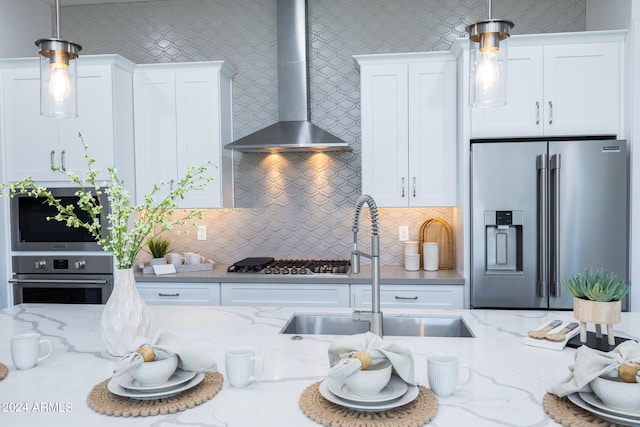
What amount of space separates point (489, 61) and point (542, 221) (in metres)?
1.78

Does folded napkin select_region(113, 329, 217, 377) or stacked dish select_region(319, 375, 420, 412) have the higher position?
folded napkin select_region(113, 329, 217, 377)

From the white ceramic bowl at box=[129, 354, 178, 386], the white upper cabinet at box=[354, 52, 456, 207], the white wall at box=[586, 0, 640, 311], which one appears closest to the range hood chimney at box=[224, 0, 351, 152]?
the white upper cabinet at box=[354, 52, 456, 207]

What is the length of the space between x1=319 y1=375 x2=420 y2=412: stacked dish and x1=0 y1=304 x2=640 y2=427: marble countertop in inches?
3.4

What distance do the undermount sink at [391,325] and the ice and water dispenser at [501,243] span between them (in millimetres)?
1109

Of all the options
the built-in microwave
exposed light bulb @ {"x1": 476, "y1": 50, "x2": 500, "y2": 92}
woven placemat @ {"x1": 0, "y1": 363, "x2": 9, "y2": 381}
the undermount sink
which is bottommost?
the undermount sink

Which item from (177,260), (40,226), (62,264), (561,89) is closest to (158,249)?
(177,260)

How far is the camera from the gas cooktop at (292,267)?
3671 mm

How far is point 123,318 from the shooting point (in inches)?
70.5

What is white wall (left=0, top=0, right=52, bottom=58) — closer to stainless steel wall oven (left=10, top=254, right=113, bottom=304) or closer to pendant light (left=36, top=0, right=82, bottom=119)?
stainless steel wall oven (left=10, top=254, right=113, bottom=304)

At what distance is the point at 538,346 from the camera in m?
1.82

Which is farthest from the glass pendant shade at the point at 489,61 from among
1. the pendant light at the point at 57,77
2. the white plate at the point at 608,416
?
the pendant light at the point at 57,77

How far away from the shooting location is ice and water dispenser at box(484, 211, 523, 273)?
3.29 metres

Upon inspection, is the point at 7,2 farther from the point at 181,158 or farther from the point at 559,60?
the point at 559,60

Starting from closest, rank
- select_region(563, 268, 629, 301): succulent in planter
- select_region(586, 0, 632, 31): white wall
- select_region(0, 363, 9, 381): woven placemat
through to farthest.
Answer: select_region(0, 363, 9, 381): woven placemat
select_region(563, 268, 629, 301): succulent in planter
select_region(586, 0, 632, 31): white wall
